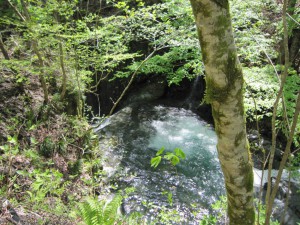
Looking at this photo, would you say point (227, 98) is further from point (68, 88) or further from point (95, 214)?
point (68, 88)

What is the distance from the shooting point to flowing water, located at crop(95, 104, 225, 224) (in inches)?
212

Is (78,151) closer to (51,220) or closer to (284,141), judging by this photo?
(51,220)

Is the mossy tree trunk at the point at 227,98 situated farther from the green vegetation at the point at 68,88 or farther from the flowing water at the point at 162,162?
the flowing water at the point at 162,162

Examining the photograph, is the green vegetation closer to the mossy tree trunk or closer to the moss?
the mossy tree trunk

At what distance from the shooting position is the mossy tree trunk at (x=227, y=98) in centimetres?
134

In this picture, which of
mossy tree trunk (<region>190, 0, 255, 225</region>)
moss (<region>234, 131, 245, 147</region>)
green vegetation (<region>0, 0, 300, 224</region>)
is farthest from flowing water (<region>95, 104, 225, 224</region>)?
moss (<region>234, 131, 245, 147</region>)

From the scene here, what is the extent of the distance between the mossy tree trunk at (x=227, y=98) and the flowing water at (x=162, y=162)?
2578 millimetres

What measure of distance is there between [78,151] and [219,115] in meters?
4.41

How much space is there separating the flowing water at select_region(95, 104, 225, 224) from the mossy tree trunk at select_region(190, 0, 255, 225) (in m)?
2.58

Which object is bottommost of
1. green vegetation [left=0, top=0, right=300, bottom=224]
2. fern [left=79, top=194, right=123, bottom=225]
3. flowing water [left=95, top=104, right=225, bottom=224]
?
flowing water [left=95, top=104, right=225, bottom=224]

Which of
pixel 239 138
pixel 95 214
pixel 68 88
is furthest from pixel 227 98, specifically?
pixel 68 88

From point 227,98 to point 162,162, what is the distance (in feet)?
17.7

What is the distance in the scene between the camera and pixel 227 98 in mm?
1505

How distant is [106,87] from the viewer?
412 inches
